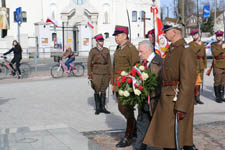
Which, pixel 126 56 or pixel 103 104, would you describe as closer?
pixel 126 56

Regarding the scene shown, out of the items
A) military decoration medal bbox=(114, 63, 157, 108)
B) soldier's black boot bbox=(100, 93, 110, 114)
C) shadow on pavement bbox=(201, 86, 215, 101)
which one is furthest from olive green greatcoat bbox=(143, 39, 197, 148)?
shadow on pavement bbox=(201, 86, 215, 101)

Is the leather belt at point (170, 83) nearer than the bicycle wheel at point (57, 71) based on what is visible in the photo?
Yes

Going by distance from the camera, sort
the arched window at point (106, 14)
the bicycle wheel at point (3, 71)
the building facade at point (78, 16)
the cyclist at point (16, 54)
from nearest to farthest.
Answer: the cyclist at point (16, 54), the bicycle wheel at point (3, 71), the building facade at point (78, 16), the arched window at point (106, 14)

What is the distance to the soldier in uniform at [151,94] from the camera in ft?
16.1

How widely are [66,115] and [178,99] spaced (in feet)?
15.7

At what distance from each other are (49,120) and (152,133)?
3.92m

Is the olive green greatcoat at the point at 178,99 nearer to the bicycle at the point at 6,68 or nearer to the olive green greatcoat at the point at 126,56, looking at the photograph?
the olive green greatcoat at the point at 126,56

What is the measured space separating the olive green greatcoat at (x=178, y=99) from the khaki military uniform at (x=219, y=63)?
589cm

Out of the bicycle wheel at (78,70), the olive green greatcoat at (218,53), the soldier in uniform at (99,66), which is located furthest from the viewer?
the bicycle wheel at (78,70)

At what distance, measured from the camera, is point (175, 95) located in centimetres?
432

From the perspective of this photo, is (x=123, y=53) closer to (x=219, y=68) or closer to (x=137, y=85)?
(x=137, y=85)

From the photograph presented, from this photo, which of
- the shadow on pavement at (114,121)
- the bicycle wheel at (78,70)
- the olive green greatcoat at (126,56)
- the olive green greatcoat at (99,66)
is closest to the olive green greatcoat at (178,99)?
the olive green greatcoat at (126,56)

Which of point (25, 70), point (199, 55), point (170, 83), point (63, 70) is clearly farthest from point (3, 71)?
point (170, 83)

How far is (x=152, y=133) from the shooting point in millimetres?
4555
